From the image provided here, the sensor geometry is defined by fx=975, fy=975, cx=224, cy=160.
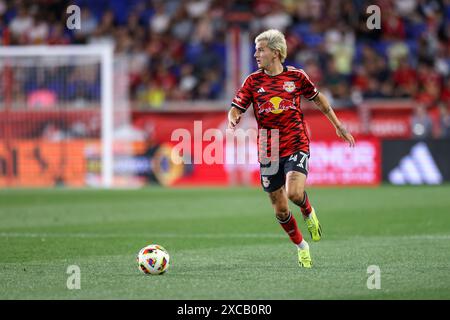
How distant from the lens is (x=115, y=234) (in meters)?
13.8

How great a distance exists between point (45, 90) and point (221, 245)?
1379 cm

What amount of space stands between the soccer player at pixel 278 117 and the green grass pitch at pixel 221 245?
683 millimetres

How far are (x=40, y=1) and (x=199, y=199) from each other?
1269cm

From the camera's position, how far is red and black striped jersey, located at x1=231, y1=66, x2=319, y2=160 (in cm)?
1010

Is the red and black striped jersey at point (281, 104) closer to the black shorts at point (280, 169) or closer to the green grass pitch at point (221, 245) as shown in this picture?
the black shorts at point (280, 169)

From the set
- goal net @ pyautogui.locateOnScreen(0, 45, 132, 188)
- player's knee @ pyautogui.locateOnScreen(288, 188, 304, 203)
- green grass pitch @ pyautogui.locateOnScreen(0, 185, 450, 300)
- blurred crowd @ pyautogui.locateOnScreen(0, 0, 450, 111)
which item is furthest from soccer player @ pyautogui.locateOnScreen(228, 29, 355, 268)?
blurred crowd @ pyautogui.locateOnScreen(0, 0, 450, 111)

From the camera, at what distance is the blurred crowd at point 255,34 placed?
27.2 m

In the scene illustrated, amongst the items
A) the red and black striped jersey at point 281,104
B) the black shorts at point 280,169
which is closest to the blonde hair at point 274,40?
the red and black striped jersey at point 281,104

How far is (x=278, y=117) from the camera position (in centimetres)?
1012

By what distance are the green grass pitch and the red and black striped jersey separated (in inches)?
50.7

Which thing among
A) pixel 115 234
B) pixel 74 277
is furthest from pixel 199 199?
pixel 74 277

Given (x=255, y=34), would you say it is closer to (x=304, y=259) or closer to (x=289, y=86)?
(x=289, y=86)

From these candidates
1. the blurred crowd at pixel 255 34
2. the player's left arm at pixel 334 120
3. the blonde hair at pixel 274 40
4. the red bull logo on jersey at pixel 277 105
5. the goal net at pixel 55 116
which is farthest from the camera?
the blurred crowd at pixel 255 34

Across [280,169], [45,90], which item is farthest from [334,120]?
[45,90]
